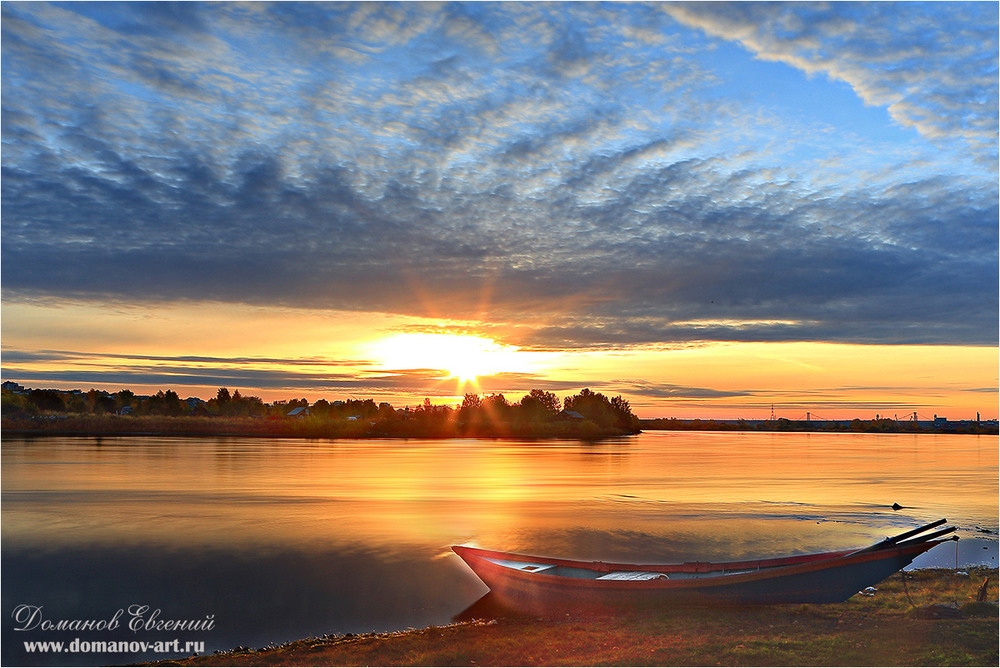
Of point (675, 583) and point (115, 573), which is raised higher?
point (675, 583)

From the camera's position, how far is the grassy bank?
11836mm

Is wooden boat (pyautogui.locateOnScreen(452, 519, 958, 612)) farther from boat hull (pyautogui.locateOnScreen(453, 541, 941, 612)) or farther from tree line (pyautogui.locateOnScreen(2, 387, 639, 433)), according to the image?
tree line (pyautogui.locateOnScreen(2, 387, 639, 433))

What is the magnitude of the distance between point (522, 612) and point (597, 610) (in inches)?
72.2

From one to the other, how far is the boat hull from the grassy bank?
0.29 m

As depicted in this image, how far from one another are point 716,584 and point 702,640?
7.63 ft

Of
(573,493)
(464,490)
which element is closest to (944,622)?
(573,493)

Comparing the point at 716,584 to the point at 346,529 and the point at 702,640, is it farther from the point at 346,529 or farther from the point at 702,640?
the point at 346,529

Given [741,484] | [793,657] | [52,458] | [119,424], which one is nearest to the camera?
[793,657]

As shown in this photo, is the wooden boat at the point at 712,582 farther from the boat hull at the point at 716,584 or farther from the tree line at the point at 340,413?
the tree line at the point at 340,413

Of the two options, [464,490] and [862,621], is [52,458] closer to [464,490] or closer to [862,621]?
[464,490]

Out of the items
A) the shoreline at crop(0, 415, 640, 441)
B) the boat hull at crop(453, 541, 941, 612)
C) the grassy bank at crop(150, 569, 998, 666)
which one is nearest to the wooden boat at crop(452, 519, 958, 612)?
the boat hull at crop(453, 541, 941, 612)

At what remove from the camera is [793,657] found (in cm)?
1175

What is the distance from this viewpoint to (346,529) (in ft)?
96.0

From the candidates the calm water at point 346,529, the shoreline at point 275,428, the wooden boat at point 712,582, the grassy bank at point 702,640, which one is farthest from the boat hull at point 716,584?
the shoreline at point 275,428
